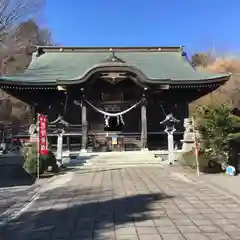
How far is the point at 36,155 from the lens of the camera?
1452 cm

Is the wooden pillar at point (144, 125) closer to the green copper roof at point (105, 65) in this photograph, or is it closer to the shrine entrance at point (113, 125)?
the green copper roof at point (105, 65)

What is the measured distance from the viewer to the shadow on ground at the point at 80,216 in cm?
579

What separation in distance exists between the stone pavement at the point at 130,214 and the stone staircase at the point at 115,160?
6873 millimetres

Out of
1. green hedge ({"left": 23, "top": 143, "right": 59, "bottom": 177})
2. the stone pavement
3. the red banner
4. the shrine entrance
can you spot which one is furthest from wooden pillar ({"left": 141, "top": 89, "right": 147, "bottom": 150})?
the stone pavement

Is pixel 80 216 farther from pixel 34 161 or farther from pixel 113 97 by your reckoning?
pixel 113 97

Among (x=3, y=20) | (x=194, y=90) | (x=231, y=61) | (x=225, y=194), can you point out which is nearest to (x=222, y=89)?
(x=231, y=61)

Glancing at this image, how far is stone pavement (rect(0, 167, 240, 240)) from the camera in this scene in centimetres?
564

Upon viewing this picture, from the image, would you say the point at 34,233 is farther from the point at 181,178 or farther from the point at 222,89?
the point at 222,89

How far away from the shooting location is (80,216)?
276 inches

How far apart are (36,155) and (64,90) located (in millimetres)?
7847

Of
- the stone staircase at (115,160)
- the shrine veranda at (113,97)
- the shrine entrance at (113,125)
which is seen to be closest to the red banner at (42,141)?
the stone staircase at (115,160)

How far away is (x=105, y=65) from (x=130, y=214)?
596 inches

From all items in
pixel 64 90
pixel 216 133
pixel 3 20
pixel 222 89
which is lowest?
pixel 216 133

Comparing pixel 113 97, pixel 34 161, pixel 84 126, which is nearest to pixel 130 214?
pixel 34 161
